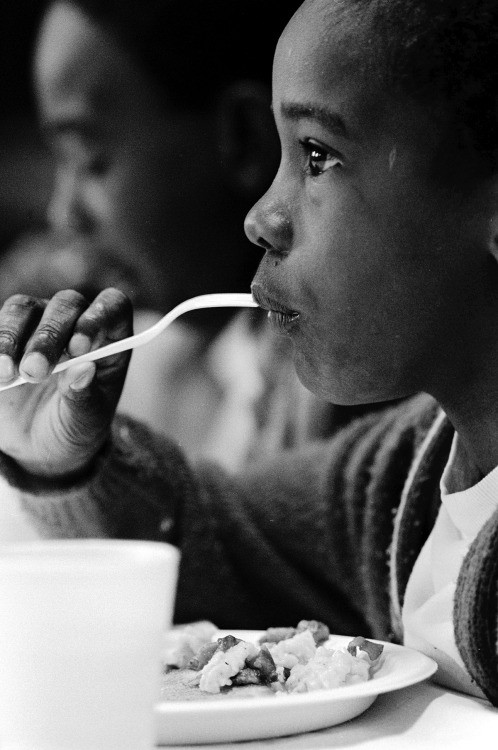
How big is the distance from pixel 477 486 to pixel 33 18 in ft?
2.08

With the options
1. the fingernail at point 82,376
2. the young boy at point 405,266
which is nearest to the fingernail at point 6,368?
the young boy at point 405,266

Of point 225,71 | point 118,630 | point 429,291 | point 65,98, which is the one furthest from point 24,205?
point 118,630

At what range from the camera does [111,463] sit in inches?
38.5

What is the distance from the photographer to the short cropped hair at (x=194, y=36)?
961 mm

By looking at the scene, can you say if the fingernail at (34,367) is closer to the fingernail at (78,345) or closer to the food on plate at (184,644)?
the fingernail at (78,345)

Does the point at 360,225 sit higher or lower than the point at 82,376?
higher

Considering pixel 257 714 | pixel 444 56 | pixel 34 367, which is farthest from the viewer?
pixel 34 367

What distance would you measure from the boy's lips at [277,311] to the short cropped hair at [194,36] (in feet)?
1.27

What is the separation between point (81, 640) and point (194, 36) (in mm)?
790

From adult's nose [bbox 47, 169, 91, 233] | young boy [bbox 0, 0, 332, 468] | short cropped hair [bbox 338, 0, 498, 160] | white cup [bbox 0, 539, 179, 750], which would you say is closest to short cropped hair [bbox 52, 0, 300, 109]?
young boy [bbox 0, 0, 332, 468]

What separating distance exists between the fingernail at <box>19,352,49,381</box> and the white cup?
41 cm

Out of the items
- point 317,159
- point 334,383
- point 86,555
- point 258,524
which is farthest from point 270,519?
point 86,555

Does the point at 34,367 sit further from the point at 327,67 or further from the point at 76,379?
the point at 327,67

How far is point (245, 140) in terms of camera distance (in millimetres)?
983
